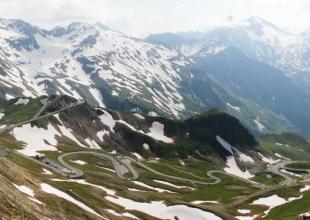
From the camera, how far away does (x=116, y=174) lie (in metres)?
192

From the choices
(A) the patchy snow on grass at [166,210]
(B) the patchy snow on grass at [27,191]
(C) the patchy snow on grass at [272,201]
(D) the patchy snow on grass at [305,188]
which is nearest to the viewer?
(B) the patchy snow on grass at [27,191]

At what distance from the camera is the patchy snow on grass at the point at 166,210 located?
131m

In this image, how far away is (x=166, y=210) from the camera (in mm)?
137375

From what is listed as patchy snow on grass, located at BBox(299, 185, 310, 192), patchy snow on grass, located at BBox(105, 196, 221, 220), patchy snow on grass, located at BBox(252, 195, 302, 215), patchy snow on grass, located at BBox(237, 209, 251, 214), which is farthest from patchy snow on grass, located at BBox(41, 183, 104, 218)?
patchy snow on grass, located at BBox(299, 185, 310, 192)

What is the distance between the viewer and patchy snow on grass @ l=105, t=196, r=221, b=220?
131 meters

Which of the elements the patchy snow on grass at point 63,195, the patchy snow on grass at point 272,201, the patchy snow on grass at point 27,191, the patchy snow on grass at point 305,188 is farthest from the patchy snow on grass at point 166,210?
the patchy snow on grass at point 305,188

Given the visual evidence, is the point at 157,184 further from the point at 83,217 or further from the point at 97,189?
the point at 83,217

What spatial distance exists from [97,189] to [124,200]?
8.31 meters

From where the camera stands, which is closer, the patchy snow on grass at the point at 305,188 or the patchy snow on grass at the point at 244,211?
the patchy snow on grass at the point at 244,211

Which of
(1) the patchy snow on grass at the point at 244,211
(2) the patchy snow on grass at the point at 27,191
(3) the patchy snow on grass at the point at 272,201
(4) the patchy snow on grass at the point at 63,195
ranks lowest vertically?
(2) the patchy snow on grass at the point at 27,191

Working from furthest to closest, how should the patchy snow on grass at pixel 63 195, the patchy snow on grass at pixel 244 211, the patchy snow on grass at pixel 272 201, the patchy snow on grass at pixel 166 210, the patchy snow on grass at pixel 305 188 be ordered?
the patchy snow on grass at pixel 305 188
the patchy snow on grass at pixel 272 201
the patchy snow on grass at pixel 244 211
the patchy snow on grass at pixel 166 210
the patchy snow on grass at pixel 63 195

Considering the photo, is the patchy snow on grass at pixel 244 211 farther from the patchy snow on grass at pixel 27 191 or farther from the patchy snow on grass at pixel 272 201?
the patchy snow on grass at pixel 27 191

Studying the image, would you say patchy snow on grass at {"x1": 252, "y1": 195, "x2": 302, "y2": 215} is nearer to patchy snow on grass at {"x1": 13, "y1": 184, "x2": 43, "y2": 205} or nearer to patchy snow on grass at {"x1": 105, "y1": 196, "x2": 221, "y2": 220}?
patchy snow on grass at {"x1": 105, "y1": 196, "x2": 221, "y2": 220}

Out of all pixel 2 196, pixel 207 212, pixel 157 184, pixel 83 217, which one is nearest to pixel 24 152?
pixel 157 184
